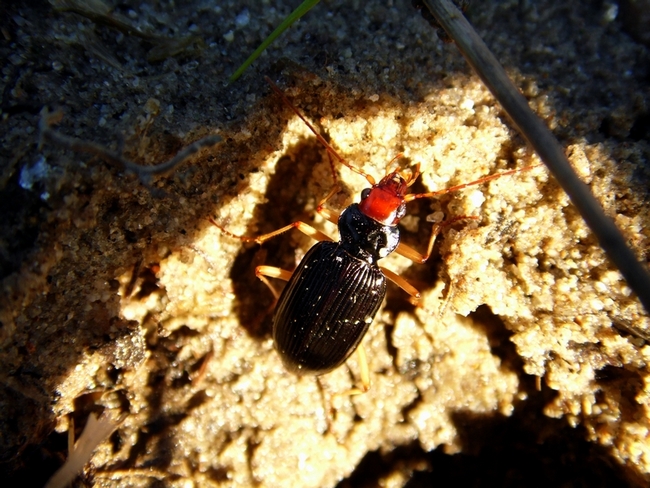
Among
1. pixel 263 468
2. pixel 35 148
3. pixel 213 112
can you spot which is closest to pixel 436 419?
pixel 263 468

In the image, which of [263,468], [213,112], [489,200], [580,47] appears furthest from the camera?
[263,468]

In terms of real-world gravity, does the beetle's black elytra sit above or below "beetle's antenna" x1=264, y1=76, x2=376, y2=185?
below

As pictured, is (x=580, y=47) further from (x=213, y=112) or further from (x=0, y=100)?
(x=0, y=100)

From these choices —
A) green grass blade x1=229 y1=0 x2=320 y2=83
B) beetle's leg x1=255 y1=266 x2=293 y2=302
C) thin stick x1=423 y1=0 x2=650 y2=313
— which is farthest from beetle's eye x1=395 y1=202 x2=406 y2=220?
green grass blade x1=229 y1=0 x2=320 y2=83

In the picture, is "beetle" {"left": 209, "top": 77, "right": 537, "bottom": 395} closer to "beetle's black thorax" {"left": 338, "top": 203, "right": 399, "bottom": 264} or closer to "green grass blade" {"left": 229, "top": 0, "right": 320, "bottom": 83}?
"beetle's black thorax" {"left": 338, "top": 203, "right": 399, "bottom": 264}

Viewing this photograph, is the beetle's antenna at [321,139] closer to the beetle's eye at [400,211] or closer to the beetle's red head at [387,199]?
the beetle's red head at [387,199]

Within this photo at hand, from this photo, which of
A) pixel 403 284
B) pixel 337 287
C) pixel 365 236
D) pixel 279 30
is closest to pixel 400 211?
pixel 365 236
